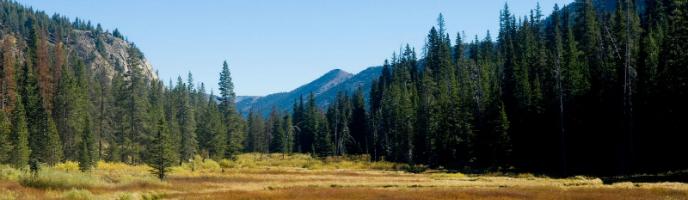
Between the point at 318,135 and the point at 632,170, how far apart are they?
3857 inches

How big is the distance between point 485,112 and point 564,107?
1363 centimetres

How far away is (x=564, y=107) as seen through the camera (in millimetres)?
71375

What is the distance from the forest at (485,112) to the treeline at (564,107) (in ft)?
0.59

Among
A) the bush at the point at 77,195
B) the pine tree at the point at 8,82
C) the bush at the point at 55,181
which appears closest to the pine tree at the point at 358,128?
the pine tree at the point at 8,82

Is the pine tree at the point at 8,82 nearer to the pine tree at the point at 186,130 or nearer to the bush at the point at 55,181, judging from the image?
the pine tree at the point at 186,130

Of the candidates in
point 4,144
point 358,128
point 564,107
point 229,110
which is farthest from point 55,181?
point 358,128

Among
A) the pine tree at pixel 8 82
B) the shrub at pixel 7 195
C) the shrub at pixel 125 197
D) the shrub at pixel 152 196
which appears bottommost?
the shrub at pixel 152 196

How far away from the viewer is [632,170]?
189ft

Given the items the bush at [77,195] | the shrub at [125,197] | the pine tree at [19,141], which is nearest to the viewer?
the bush at [77,195]

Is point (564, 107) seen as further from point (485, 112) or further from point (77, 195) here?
point (77, 195)

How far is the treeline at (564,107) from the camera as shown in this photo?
5766 centimetres

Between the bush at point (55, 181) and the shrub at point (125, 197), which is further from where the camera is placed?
the bush at point (55, 181)

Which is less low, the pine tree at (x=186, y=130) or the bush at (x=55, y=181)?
the pine tree at (x=186, y=130)

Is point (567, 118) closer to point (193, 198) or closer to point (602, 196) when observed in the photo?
point (602, 196)
